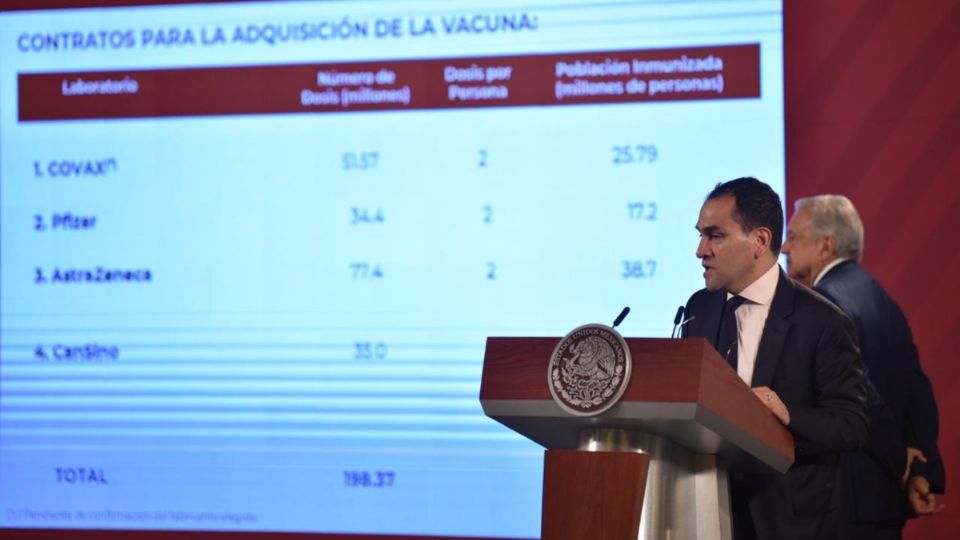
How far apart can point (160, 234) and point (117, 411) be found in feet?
2.32

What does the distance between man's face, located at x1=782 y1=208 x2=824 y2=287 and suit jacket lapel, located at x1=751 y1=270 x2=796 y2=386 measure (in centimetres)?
160

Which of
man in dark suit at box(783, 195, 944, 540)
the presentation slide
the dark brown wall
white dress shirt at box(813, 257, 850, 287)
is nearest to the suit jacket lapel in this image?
man in dark suit at box(783, 195, 944, 540)

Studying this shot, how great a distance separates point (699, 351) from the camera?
207 centimetres

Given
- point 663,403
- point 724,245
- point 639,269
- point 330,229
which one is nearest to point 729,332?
point 724,245

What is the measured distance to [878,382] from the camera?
13.1ft

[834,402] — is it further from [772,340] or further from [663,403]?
[663,403]

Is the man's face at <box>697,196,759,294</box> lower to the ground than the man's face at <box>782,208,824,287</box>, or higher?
higher

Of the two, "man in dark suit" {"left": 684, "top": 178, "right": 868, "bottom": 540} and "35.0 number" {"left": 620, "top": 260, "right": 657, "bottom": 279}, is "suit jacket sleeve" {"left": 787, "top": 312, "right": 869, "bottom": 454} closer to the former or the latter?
"man in dark suit" {"left": 684, "top": 178, "right": 868, "bottom": 540}

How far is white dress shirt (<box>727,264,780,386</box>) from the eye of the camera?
259 centimetres

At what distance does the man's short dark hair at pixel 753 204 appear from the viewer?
8.32 ft

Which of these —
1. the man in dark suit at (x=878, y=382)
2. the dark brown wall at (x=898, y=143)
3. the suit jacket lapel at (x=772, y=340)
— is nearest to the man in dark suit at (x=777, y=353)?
the suit jacket lapel at (x=772, y=340)

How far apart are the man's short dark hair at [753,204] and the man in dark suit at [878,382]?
1.34 metres

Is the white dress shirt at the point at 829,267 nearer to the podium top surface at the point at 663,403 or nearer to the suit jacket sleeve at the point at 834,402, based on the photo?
the suit jacket sleeve at the point at 834,402

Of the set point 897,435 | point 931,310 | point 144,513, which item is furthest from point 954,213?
point 144,513
